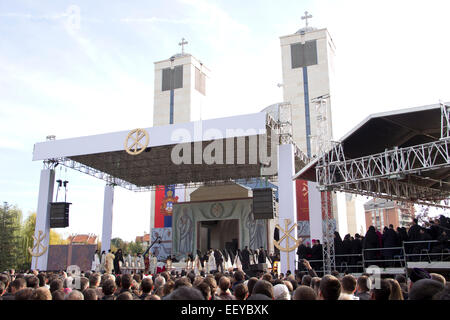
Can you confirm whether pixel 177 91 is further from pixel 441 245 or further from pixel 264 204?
pixel 441 245

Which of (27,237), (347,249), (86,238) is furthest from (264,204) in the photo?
(86,238)

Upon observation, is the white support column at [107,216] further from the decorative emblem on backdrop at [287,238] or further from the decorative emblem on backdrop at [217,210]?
the decorative emblem on backdrop at [287,238]

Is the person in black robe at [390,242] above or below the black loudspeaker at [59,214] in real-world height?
below

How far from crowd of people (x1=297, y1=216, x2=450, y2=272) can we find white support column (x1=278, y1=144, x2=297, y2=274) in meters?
2.12

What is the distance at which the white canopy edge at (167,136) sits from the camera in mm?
17453

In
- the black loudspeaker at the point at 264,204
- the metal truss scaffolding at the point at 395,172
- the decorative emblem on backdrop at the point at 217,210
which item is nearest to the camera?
the metal truss scaffolding at the point at 395,172

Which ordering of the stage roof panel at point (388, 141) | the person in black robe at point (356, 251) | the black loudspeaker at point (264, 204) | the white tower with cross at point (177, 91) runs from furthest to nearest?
the white tower with cross at point (177, 91) → the black loudspeaker at point (264, 204) → the person in black robe at point (356, 251) → the stage roof panel at point (388, 141)

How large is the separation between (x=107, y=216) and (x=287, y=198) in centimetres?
1316

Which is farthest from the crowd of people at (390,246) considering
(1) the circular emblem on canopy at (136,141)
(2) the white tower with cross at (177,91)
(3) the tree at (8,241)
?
(2) the white tower with cross at (177,91)

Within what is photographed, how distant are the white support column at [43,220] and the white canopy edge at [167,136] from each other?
1290 millimetres

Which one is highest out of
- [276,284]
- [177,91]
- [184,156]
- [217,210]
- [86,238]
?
[177,91]

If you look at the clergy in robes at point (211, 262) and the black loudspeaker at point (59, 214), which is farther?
the black loudspeaker at point (59, 214)

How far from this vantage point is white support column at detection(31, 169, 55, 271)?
21.0 metres

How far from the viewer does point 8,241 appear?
107 feet
